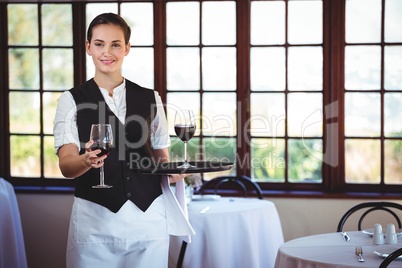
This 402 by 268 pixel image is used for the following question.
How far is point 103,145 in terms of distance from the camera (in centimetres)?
147

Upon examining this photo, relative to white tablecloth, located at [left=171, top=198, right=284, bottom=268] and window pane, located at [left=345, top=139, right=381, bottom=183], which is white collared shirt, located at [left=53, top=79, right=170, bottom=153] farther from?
window pane, located at [left=345, top=139, right=381, bottom=183]

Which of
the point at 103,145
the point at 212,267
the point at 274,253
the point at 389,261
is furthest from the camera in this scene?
the point at 274,253

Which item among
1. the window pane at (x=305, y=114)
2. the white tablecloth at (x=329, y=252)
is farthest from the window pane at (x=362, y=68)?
the white tablecloth at (x=329, y=252)

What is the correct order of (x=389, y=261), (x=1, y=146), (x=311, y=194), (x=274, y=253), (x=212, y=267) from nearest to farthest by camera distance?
1. (x=389, y=261)
2. (x=212, y=267)
3. (x=274, y=253)
4. (x=311, y=194)
5. (x=1, y=146)

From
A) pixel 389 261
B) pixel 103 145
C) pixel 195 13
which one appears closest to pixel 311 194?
pixel 195 13

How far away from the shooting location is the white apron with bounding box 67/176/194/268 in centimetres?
153

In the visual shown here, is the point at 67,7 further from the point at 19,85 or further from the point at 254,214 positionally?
the point at 254,214

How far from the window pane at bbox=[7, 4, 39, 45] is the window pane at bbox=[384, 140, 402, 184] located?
107 inches

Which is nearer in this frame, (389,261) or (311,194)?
(389,261)

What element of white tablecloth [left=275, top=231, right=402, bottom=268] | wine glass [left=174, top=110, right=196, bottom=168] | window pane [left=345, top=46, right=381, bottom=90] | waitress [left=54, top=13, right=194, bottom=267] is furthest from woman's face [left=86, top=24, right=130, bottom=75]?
window pane [left=345, top=46, right=381, bottom=90]

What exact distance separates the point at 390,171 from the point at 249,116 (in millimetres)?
1088

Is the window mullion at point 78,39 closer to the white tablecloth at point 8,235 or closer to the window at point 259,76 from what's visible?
the window at point 259,76

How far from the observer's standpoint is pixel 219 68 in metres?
3.89

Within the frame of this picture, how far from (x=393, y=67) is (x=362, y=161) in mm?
706
